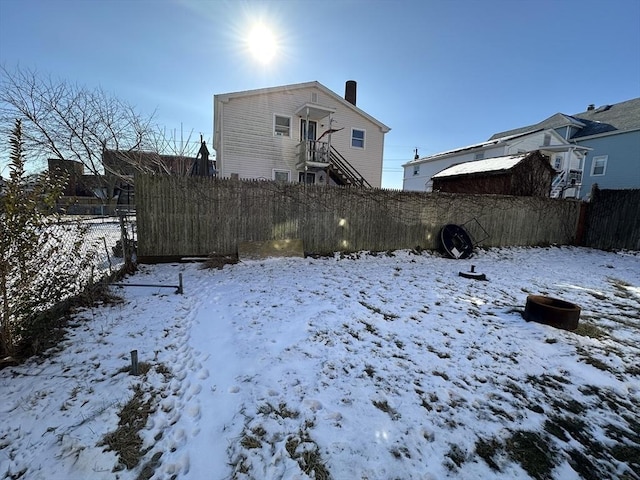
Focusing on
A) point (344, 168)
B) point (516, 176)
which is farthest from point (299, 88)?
point (516, 176)

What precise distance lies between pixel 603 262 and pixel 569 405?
10.2m

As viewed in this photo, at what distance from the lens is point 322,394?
8.70 feet

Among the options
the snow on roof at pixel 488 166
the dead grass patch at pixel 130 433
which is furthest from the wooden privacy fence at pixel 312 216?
the dead grass patch at pixel 130 433

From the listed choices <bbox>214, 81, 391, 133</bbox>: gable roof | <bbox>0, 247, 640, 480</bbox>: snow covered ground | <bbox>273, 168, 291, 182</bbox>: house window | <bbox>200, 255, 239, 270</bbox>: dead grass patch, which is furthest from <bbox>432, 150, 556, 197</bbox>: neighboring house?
<bbox>200, 255, 239, 270</bbox>: dead grass patch

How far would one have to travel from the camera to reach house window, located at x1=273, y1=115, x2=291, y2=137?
14.5m

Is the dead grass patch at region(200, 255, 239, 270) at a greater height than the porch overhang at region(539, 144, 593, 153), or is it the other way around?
the porch overhang at region(539, 144, 593, 153)

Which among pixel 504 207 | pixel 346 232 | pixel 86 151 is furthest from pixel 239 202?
pixel 86 151

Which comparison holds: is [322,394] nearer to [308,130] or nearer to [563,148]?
[308,130]

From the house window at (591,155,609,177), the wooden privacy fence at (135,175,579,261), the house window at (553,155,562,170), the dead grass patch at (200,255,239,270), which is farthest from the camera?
the house window at (553,155,562,170)

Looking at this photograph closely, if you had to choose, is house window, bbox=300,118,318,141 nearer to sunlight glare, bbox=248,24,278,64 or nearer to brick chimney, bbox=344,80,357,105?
sunlight glare, bbox=248,24,278,64

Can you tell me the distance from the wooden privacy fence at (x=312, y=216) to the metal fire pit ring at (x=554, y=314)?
17.9 ft

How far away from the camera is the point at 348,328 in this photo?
4.00 m

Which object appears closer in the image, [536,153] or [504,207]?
[504,207]

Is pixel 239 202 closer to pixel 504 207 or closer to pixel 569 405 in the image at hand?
pixel 569 405
